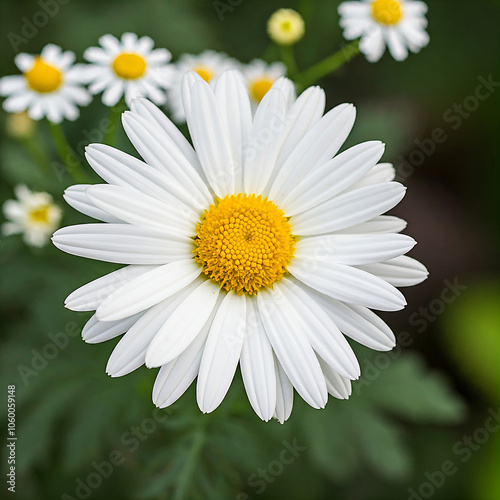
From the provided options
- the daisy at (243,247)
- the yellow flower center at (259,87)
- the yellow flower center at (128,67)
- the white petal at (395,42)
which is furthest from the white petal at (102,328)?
the white petal at (395,42)

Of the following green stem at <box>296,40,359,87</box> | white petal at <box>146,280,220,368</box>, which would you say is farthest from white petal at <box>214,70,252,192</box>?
green stem at <box>296,40,359,87</box>

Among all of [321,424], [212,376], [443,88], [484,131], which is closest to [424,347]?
[321,424]

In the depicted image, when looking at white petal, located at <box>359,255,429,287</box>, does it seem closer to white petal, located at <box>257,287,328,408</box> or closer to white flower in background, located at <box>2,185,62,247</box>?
white petal, located at <box>257,287,328,408</box>

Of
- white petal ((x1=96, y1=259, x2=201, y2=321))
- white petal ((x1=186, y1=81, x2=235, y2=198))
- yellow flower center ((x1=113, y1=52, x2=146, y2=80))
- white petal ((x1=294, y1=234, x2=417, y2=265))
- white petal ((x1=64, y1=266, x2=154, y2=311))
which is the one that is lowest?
white petal ((x1=294, y1=234, x2=417, y2=265))

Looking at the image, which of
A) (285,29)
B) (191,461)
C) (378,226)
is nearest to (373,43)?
(285,29)

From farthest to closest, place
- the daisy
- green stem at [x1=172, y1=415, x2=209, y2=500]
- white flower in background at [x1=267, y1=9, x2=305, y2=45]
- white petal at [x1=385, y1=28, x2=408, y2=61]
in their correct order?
1. white flower in background at [x1=267, y1=9, x2=305, y2=45]
2. white petal at [x1=385, y1=28, x2=408, y2=61]
3. green stem at [x1=172, y1=415, x2=209, y2=500]
4. the daisy

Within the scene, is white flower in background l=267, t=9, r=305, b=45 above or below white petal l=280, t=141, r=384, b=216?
above
